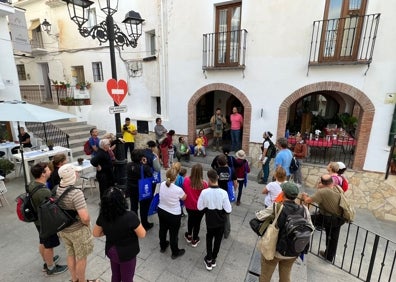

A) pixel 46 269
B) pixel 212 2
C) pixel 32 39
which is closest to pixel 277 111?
pixel 212 2

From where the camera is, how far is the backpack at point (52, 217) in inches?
97.5

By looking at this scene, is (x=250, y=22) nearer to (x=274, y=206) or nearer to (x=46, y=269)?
(x=274, y=206)

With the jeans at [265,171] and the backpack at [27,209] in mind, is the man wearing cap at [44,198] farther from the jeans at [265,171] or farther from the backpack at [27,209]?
the jeans at [265,171]

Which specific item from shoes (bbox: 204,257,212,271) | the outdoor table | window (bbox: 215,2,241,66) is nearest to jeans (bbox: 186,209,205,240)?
shoes (bbox: 204,257,212,271)

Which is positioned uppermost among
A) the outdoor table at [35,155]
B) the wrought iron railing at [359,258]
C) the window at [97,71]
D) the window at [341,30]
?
the window at [341,30]

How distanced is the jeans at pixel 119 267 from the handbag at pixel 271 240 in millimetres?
1505

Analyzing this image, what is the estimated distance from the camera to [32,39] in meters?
13.3

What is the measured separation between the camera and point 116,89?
4.36m

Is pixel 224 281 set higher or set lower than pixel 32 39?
lower

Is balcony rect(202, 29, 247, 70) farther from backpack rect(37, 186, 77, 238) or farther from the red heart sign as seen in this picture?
backpack rect(37, 186, 77, 238)

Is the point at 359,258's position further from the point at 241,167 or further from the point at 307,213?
the point at 307,213

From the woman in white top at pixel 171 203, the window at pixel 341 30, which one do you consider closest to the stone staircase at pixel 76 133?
the woman in white top at pixel 171 203

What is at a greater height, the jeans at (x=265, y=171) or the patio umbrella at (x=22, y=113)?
the patio umbrella at (x=22, y=113)

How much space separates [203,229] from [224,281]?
1.33m
